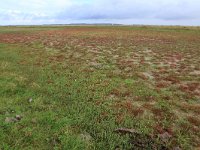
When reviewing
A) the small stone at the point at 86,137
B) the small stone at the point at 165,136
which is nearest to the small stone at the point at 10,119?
the small stone at the point at 86,137

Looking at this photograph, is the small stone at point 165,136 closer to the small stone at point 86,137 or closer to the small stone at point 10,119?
the small stone at point 86,137

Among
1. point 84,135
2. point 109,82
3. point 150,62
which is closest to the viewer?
point 84,135

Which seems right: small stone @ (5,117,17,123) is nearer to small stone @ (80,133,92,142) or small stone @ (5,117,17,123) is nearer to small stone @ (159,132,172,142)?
small stone @ (80,133,92,142)

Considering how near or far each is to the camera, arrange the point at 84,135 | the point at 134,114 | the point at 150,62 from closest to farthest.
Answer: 1. the point at 84,135
2. the point at 134,114
3. the point at 150,62

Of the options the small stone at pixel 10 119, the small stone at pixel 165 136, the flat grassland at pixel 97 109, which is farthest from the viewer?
the small stone at pixel 10 119

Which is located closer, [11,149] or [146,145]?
[11,149]

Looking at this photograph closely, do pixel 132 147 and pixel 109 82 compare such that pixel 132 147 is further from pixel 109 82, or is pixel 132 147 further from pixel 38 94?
pixel 109 82

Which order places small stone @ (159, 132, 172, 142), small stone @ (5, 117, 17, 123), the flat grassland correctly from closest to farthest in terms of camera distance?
the flat grassland < small stone @ (159, 132, 172, 142) < small stone @ (5, 117, 17, 123)

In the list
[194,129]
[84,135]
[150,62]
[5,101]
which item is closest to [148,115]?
→ [194,129]

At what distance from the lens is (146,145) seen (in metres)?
9.74

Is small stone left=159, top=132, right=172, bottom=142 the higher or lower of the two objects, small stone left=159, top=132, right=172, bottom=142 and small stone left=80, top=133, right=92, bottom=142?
the lower

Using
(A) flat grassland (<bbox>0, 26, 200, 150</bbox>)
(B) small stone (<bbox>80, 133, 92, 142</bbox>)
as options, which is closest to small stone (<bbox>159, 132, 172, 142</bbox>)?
(A) flat grassland (<bbox>0, 26, 200, 150</bbox>)

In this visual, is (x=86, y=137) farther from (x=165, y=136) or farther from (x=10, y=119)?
(x=10, y=119)

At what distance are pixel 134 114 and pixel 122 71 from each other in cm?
1052
